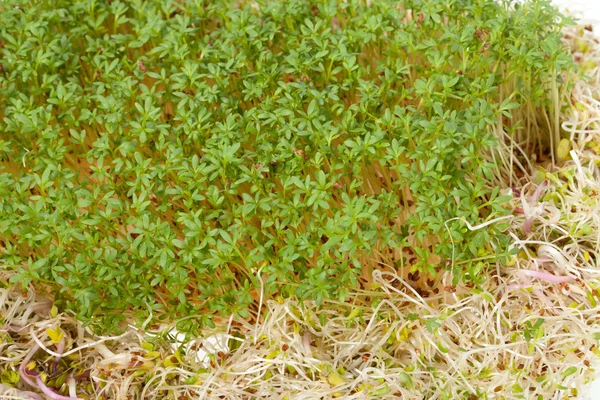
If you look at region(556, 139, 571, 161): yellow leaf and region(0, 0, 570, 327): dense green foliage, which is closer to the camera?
region(0, 0, 570, 327): dense green foliage

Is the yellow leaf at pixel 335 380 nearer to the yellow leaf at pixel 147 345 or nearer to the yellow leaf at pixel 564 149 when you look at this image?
the yellow leaf at pixel 147 345

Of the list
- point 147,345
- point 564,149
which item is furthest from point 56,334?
point 564,149

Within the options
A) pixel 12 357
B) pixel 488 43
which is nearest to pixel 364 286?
pixel 488 43

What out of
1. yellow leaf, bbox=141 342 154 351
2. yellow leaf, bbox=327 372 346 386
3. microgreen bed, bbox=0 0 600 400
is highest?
microgreen bed, bbox=0 0 600 400

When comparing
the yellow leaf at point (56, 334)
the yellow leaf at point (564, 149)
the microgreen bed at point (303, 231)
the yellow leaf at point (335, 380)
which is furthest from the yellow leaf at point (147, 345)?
the yellow leaf at point (564, 149)

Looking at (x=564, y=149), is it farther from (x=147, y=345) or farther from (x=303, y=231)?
(x=147, y=345)

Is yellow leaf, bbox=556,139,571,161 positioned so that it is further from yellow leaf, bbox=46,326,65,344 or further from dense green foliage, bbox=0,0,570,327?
yellow leaf, bbox=46,326,65,344

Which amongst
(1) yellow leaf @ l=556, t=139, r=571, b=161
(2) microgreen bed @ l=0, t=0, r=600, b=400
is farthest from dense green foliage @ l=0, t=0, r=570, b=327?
(1) yellow leaf @ l=556, t=139, r=571, b=161

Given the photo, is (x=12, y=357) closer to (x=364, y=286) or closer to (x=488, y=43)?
(x=364, y=286)
